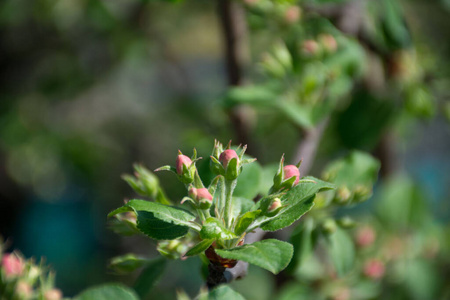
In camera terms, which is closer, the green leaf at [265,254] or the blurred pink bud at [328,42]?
the green leaf at [265,254]

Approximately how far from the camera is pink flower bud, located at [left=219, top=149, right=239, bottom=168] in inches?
21.5

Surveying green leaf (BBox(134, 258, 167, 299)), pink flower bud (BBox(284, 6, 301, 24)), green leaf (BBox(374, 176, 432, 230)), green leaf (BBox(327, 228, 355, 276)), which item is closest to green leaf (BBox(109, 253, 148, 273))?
green leaf (BBox(134, 258, 167, 299))

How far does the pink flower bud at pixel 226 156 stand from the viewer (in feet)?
1.79

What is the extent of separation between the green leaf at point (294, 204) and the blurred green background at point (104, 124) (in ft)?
2.06

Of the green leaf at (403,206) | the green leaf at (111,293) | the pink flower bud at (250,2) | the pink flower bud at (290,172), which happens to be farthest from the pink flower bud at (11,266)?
the green leaf at (403,206)

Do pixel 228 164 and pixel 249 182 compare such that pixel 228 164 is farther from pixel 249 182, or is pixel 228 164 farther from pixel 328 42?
pixel 328 42

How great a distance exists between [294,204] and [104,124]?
8.30 feet

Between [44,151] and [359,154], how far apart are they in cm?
142

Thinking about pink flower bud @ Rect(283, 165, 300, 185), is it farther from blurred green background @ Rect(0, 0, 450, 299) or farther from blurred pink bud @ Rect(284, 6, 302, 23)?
blurred green background @ Rect(0, 0, 450, 299)

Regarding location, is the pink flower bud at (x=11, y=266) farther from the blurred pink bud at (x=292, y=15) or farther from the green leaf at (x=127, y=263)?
the blurred pink bud at (x=292, y=15)

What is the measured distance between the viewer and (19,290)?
2.14 feet

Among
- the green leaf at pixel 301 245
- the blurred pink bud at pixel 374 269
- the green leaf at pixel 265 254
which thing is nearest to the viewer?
the green leaf at pixel 265 254

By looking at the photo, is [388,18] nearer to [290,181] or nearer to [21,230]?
[290,181]

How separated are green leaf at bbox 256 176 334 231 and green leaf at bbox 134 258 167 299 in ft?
0.54
